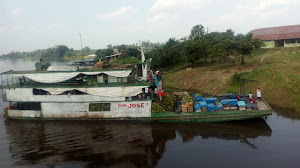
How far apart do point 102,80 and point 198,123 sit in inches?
329

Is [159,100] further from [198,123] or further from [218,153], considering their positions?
[218,153]

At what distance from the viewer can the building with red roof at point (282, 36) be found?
122ft

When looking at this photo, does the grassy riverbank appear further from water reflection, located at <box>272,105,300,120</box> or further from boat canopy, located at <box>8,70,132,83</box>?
boat canopy, located at <box>8,70,132,83</box>

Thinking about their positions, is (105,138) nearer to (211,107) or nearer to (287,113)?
(211,107)

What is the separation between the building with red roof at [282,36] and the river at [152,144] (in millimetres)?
24006

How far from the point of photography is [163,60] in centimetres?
4653

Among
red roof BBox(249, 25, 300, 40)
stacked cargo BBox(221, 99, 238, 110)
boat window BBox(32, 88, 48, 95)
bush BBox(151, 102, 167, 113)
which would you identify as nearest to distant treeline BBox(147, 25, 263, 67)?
red roof BBox(249, 25, 300, 40)

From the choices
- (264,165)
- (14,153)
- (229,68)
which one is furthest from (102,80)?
(229,68)

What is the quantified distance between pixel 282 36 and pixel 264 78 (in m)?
18.2

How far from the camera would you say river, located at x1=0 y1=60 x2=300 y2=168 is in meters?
12.2

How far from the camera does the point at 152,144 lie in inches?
567

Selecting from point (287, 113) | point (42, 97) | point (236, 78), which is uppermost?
point (236, 78)

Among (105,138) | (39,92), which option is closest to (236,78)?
(105,138)

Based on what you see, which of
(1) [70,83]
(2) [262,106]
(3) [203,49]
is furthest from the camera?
(3) [203,49]
